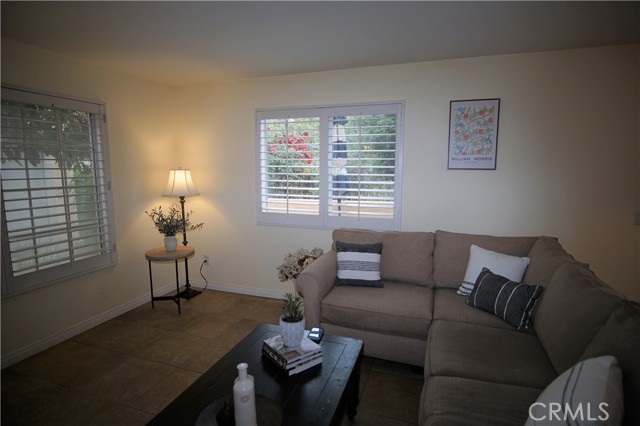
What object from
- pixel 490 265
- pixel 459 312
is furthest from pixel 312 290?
pixel 490 265

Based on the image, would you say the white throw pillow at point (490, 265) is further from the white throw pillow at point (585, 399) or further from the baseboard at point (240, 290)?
the baseboard at point (240, 290)

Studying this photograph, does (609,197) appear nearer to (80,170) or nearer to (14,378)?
(80,170)

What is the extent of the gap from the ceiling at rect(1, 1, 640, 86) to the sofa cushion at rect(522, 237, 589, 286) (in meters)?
1.50

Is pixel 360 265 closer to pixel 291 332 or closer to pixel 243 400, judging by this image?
pixel 291 332

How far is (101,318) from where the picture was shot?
327cm

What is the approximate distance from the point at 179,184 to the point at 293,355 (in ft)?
8.45

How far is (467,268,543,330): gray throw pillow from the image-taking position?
2066mm

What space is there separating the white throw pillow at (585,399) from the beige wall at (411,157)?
7.08ft

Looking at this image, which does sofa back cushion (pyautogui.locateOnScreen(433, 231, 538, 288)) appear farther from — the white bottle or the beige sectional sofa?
the white bottle

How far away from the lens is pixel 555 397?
42.9 inches

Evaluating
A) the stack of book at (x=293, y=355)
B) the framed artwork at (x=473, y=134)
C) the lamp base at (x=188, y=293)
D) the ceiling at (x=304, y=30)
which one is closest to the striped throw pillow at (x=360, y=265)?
the stack of book at (x=293, y=355)

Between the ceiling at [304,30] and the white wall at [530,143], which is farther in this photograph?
the white wall at [530,143]

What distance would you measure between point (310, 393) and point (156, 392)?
132cm

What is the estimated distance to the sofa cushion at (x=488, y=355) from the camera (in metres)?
1.62
